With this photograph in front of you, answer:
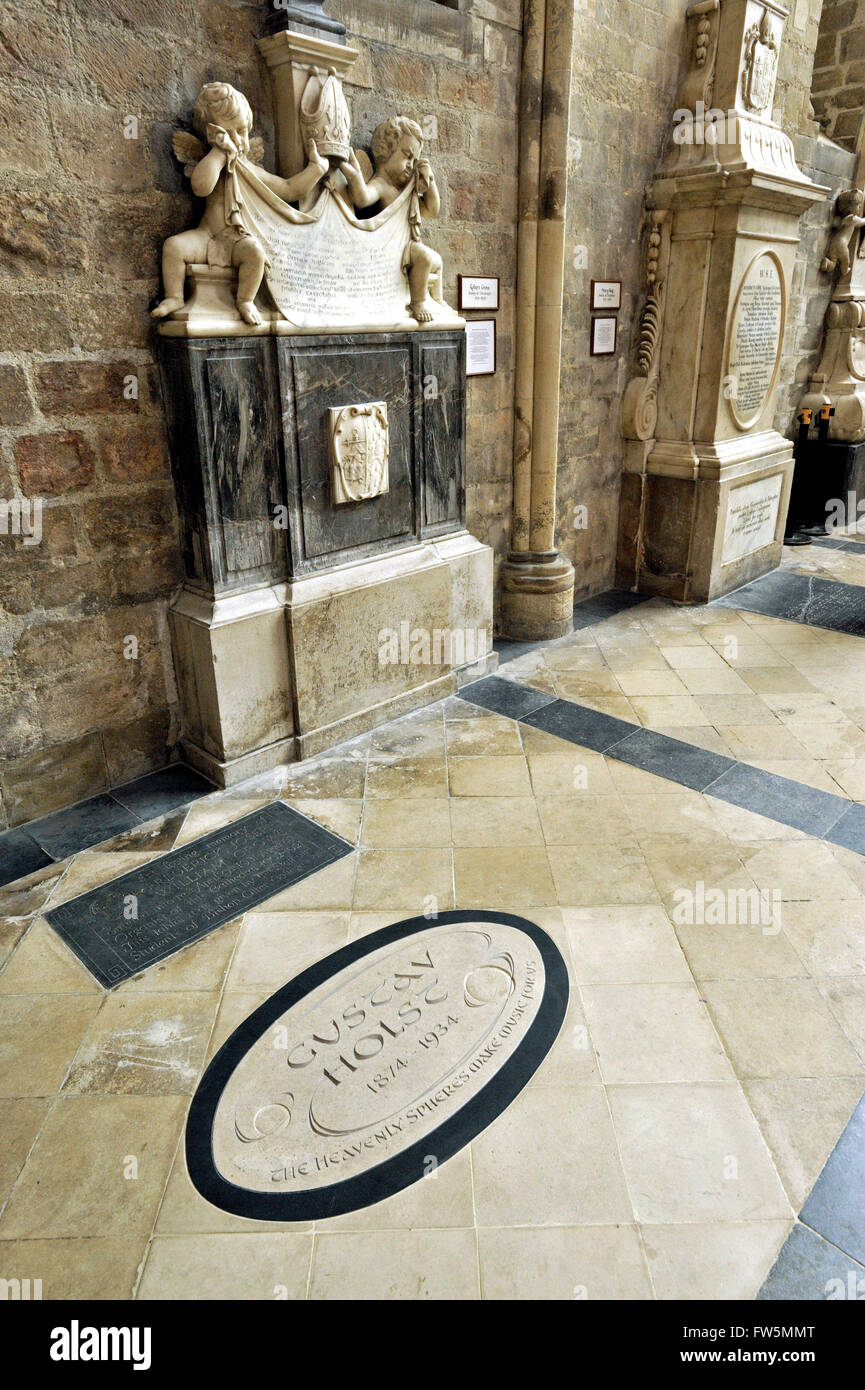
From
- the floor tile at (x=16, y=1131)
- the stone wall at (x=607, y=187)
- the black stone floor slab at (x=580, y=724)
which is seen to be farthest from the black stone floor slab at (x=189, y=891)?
the stone wall at (x=607, y=187)

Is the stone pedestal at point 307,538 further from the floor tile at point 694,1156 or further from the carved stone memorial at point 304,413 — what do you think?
the floor tile at point 694,1156

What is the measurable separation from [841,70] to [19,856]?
9.02 meters

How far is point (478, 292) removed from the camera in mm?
4711

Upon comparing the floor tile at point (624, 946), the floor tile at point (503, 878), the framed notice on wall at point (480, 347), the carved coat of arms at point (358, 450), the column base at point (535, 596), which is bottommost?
the floor tile at point (624, 946)

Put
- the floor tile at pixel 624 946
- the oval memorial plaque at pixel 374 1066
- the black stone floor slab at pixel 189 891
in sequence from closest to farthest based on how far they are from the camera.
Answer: the oval memorial plaque at pixel 374 1066 < the floor tile at pixel 624 946 < the black stone floor slab at pixel 189 891

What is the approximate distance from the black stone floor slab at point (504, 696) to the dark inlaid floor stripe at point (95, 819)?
1.52 meters

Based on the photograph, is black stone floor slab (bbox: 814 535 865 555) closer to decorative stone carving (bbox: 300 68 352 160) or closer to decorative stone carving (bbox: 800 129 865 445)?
decorative stone carving (bbox: 800 129 865 445)

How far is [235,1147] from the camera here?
216 cm

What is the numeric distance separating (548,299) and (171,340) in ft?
7.97

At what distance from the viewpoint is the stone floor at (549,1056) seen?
1905 mm

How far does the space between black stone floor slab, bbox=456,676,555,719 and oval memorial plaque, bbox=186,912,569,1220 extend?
1.75 metres

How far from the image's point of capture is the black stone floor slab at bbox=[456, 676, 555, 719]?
4.54 m

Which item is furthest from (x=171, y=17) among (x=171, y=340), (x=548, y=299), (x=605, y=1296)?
(x=605, y=1296)
